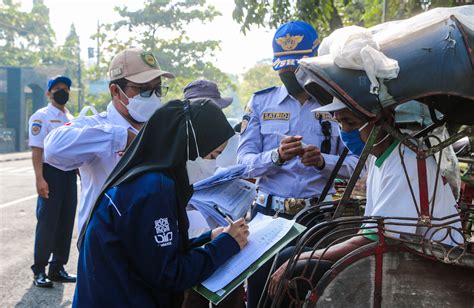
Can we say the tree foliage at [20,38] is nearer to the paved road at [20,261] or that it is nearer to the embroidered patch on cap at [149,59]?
the paved road at [20,261]

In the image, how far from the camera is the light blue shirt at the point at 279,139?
323 centimetres

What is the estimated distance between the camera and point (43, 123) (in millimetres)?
5910

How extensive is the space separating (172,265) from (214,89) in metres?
3.31

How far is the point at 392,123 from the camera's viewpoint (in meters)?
2.23

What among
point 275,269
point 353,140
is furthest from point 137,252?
point 353,140

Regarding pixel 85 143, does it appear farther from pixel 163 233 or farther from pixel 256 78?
pixel 256 78

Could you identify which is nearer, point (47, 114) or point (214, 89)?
point (214, 89)

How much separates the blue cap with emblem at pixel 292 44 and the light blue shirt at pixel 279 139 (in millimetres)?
214

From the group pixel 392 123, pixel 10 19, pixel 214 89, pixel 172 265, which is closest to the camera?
pixel 172 265

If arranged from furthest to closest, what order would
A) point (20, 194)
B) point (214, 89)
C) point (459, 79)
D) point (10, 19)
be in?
point (10, 19), point (20, 194), point (214, 89), point (459, 79)

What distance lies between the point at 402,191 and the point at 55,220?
4381 mm

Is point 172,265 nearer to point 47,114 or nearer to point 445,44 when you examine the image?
point 445,44

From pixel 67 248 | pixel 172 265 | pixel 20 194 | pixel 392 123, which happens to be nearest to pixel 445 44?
pixel 392 123

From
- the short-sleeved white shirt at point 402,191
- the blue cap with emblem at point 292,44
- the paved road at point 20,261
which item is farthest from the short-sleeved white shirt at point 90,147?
the paved road at point 20,261
